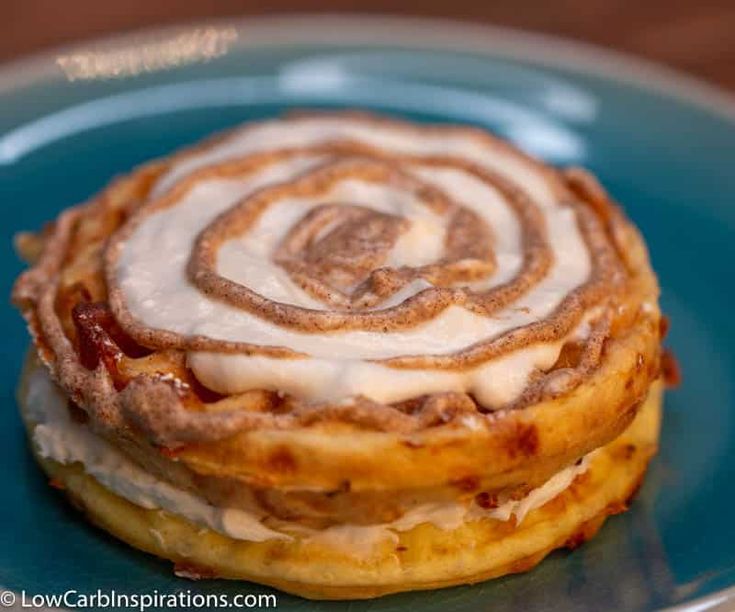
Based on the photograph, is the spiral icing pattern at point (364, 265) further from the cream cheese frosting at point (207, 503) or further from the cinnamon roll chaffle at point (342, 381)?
the cream cheese frosting at point (207, 503)

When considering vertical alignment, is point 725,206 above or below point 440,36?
below

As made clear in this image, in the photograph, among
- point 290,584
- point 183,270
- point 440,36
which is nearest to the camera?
point 290,584

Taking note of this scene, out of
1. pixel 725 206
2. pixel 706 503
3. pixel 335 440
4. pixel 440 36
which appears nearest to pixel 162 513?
pixel 335 440

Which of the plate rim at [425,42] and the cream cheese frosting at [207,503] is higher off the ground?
the plate rim at [425,42]

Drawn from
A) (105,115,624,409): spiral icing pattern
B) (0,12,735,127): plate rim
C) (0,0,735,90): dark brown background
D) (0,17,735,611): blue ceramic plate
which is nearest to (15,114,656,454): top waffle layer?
(105,115,624,409): spiral icing pattern

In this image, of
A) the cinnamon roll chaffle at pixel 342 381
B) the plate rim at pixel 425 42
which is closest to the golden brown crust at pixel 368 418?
the cinnamon roll chaffle at pixel 342 381

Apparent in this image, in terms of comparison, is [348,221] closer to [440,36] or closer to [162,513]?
[162,513]

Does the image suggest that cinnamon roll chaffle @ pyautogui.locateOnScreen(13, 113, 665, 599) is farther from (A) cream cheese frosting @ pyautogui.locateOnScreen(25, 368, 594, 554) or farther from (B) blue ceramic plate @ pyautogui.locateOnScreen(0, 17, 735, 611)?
(B) blue ceramic plate @ pyautogui.locateOnScreen(0, 17, 735, 611)
